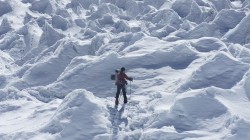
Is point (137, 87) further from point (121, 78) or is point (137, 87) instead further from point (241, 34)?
point (241, 34)

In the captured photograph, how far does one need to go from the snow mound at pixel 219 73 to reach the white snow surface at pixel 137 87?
0.11 ft

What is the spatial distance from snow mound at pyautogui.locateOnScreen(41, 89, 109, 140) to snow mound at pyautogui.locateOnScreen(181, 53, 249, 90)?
3.34 metres

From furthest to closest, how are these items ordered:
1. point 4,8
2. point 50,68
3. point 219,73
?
point 4,8 < point 50,68 < point 219,73

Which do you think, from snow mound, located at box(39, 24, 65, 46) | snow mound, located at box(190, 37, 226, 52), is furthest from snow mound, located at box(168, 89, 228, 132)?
snow mound, located at box(39, 24, 65, 46)

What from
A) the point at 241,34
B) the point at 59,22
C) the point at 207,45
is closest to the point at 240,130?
the point at 207,45

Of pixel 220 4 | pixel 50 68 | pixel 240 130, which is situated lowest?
pixel 240 130

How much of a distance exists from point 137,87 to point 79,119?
4160 millimetres

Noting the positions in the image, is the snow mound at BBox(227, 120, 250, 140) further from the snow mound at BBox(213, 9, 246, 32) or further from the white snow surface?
the snow mound at BBox(213, 9, 246, 32)

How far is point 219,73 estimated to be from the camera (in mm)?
14906

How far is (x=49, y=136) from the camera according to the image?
12312 mm

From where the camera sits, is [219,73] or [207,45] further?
[207,45]

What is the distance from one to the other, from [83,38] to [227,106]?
16.6 m

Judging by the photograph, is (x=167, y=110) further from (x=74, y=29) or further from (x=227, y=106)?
(x=74, y=29)

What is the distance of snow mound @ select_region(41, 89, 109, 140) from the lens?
12.2 metres
